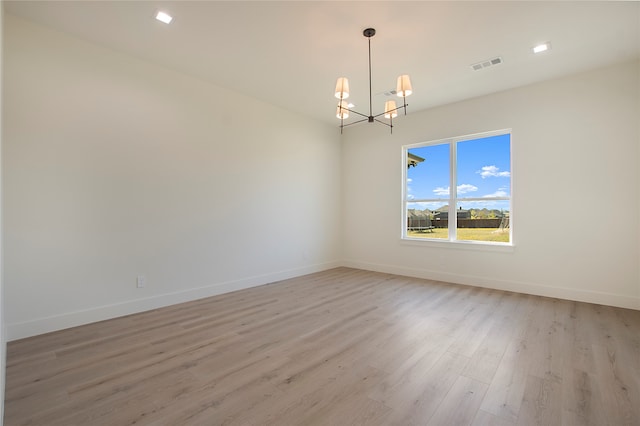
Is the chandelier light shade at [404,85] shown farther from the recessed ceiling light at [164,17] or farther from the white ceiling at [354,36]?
the recessed ceiling light at [164,17]

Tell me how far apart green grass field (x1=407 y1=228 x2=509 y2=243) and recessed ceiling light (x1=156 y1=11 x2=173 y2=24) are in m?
4.77

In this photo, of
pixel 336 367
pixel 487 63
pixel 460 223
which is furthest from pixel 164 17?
pixel 460 223

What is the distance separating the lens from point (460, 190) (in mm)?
5043

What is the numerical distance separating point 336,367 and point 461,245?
3.52 meters

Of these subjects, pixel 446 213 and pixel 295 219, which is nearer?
pixel 446 213

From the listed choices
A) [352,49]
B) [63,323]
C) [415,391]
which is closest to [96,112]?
[63,323]

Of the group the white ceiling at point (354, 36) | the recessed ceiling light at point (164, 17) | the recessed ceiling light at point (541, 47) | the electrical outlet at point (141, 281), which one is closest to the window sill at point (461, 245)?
the white ceiling at point (354, 36)

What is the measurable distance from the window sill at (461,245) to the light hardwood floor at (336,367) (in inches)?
39.7

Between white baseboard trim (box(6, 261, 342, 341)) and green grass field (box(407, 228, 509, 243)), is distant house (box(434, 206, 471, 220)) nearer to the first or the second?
green grass field (box(407, 228, 509, 243))

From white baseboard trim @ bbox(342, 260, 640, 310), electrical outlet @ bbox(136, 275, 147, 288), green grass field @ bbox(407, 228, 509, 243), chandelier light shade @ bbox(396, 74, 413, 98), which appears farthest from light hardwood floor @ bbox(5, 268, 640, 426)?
chandelier light shade @ bbox(396, 74, 413, 98)

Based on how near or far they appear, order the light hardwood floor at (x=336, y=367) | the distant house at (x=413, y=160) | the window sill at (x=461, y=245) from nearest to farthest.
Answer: the light hardwood floor at (x=336, y=367), the window sill at (x=461, y=245), the distant house at (x=413, y=160)

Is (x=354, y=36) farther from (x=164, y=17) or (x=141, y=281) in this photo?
(x=141, y=281)

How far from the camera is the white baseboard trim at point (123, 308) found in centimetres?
278

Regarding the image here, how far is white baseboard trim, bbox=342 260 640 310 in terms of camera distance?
3670 mm
